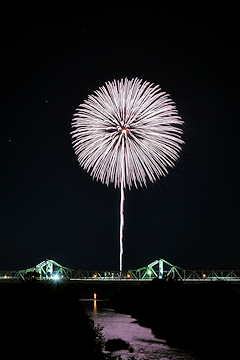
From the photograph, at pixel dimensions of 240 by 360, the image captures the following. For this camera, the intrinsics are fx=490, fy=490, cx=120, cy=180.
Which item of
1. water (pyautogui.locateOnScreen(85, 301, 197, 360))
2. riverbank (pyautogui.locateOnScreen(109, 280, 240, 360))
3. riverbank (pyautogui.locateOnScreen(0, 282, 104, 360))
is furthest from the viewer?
riverbank (pyautogui.locateOnScreen(109, 280, 240, 360))

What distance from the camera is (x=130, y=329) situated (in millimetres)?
63469

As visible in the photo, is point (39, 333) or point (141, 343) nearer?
point (39, 333)

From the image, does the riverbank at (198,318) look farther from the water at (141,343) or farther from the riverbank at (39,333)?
the riverbank at (39,333)

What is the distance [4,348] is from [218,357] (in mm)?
19442

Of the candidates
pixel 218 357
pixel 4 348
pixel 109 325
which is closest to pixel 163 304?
pixel 109 325

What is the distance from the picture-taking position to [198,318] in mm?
54594

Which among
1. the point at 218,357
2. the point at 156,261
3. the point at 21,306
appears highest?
the point at 156,261

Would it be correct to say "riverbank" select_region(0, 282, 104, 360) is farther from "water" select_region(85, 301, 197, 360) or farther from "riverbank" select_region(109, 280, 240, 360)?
"riverbank" select_region(109, 280, 240, 360)

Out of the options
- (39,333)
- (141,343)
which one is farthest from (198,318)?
(39,333)

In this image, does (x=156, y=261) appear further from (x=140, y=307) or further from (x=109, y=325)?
(x=109, y=325)

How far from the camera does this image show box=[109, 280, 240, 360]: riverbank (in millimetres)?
44812

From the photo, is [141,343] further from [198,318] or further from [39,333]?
[39,333]

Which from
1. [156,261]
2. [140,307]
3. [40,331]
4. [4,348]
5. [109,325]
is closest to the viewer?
[4,348]

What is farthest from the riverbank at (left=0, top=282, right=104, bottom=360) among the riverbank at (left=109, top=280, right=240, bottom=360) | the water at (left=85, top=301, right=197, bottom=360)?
the riverbank at (left=109, top=280, right=240, bottom=360)
